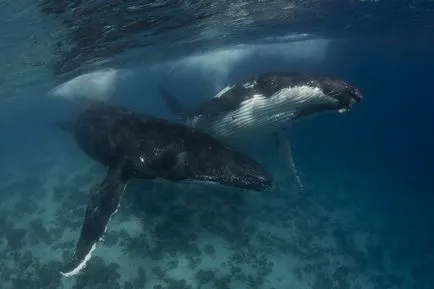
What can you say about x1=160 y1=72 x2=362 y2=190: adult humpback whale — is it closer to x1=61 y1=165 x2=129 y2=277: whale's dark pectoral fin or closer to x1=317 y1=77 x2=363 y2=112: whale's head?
x1=317 y1=77 x2=363 y2=112: whale's head

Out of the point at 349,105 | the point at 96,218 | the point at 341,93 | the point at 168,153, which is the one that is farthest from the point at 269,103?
the point at 96,218

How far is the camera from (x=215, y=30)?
81.3ft

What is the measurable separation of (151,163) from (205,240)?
26.0 ft

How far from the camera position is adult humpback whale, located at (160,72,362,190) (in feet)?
29.3

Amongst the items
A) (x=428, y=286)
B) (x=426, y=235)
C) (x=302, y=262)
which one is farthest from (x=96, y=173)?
(x=426, y=235)

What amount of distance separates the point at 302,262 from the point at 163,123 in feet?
37.1

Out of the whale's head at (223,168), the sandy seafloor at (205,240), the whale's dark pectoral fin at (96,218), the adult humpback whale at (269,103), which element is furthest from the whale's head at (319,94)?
the sandy seafloor at (205,240)

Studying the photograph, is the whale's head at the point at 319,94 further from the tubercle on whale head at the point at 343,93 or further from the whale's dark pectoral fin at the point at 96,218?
the whale's dark pectoral fin at the point at 96,218

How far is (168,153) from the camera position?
32.4 ft

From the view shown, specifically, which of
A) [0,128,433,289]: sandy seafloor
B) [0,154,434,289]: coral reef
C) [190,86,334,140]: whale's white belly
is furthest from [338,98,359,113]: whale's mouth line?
[0,128,433,289]: sandy seafloor

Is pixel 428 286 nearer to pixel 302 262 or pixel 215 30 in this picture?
pixel 302 262

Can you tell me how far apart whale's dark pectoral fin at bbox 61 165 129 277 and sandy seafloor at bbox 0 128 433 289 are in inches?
259

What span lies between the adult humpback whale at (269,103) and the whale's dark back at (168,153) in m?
1.35

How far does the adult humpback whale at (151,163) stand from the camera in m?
8.96
